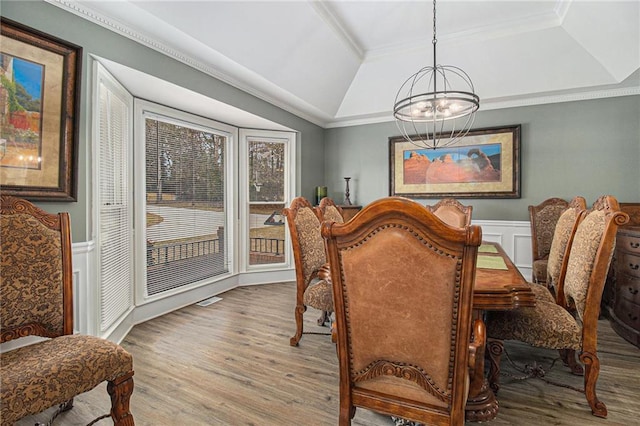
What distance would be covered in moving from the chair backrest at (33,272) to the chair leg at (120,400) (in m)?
0.48

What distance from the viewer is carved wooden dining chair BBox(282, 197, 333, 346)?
8.31ft

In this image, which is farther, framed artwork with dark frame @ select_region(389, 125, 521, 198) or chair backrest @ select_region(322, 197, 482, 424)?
framed artwork with dark frame @ select_region(389, 125, 521, 198)

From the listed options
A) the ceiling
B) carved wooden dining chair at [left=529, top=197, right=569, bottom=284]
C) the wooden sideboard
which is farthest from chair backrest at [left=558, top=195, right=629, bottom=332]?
the ceiling

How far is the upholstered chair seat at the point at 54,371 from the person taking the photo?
3.91 feet

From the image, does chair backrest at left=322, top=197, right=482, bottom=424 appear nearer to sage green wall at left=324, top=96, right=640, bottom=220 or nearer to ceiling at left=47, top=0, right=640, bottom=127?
ceiling at left=47, top=0, right=640, bottom=127

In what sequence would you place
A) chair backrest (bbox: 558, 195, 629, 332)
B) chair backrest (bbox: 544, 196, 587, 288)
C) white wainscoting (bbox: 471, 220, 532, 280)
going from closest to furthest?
chair backrest (bbox: 558, 195, 629, 332), chair backrest (bbox: 544, 196, 587, 288), white wainscoting (bbox: 471, 220, 532, 280)

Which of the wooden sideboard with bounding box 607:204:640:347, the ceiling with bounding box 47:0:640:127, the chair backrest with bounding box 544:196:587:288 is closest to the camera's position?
the chair backrest with bounding box 544:196:587:288

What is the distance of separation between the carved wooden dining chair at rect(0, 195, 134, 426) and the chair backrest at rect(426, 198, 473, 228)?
3.28 meters

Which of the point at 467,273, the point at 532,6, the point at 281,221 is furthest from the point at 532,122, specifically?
the point at 467,273

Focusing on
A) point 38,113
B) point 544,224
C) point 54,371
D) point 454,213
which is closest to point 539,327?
point 454,213

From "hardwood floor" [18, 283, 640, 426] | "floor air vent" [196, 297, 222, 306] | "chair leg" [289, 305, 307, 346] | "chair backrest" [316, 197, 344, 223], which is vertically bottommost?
"hardwood floor" [18, 283, 640, 426]

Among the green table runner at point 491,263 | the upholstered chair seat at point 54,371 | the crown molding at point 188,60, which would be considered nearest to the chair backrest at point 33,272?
the upholstered chair seat at point 54,371

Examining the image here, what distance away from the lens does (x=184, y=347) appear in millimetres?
2623

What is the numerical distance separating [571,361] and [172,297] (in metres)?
3.72
